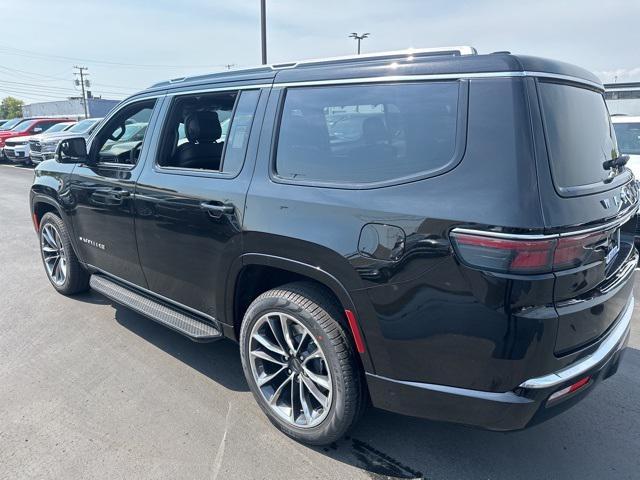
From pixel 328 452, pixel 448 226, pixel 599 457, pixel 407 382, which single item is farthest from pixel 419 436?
pixel 448 226

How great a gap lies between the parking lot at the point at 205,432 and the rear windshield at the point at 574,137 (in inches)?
58.6

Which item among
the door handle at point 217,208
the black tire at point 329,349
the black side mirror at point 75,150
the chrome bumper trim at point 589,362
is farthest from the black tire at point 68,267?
the chrome bumper trim at point 589,362

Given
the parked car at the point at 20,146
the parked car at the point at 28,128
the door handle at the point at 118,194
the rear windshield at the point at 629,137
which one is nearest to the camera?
the door handle at the point at 118,194

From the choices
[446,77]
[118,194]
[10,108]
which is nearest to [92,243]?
[118,194]

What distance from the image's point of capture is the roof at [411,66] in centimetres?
189

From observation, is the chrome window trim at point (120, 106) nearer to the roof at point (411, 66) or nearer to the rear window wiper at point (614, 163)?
the roof at point (411, 66)

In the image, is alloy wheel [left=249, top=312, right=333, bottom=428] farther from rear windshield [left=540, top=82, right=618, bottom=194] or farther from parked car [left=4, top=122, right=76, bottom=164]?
parked car [left=4, top=122, right=76, bottom=164]

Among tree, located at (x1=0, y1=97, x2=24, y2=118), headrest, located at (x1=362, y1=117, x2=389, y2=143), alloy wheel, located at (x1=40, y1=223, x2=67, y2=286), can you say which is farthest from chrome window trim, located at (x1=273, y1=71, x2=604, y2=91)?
tree, located at (x1=0, y1=97, x2=24, y2=118)

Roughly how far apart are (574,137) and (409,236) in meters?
0.86

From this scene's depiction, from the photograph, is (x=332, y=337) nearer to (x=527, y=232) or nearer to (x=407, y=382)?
(x=407, y=382)

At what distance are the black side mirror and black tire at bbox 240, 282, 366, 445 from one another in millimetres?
2302

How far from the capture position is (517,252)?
1754 mm

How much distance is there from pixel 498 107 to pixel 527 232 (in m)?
0.51

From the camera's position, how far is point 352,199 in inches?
85.0
